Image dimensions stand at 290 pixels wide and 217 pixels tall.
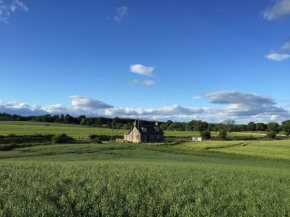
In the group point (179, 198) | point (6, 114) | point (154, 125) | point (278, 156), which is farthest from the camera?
point (6, 114)

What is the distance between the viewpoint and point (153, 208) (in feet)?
26.0

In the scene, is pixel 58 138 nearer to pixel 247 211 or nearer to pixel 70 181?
pixel 70 181

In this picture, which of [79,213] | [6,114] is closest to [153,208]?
[79,213]

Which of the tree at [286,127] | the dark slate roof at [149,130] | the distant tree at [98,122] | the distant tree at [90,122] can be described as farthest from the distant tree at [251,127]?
the dark slate roof at [149,130]

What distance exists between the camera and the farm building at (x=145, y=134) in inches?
3615

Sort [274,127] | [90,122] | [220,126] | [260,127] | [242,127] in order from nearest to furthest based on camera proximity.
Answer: [274,127]
[220,126]
[90,122]
[260,127]
[242,127]

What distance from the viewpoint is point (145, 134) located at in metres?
92.7

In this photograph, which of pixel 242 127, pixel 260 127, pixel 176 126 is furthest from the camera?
pixel 242 127

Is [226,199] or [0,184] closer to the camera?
[226,199]

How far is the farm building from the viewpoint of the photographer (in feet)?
301

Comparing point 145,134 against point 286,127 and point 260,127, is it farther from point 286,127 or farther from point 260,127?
point 260,127

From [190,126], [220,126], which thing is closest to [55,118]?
[190,126]

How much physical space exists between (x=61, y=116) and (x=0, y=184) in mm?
197637

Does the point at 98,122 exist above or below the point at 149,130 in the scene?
above
